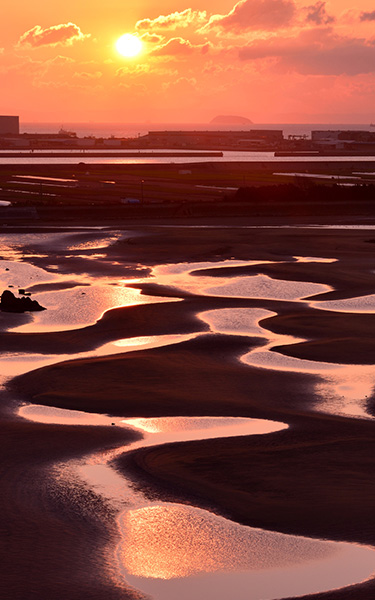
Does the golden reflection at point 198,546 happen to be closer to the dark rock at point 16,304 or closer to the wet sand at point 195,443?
the wet sand at point 195,443

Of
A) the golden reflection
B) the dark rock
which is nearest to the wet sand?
the golden reflection

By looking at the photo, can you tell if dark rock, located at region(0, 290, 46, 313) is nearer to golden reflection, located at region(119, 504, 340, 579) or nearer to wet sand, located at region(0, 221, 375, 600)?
wet sand, located at region(0, 221, 375, 600)

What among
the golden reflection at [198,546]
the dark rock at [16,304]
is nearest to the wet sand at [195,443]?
the golden reflection at [198,546]

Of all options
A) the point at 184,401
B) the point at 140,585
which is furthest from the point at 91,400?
the point at 140,585

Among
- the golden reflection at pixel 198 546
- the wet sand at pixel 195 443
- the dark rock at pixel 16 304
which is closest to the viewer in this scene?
the golden reflection at pixel 198 546

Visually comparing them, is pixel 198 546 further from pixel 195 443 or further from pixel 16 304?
pixel 16 304
